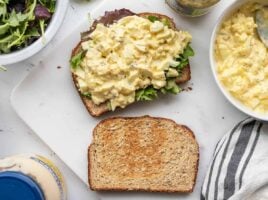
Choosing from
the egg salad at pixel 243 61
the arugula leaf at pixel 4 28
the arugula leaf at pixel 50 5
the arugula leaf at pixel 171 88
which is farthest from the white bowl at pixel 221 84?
the arugula leaf at pixel 4 28

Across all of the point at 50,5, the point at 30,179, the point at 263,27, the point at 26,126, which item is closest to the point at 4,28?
the point at 50,5

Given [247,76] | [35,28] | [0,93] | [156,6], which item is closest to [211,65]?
[247,76]

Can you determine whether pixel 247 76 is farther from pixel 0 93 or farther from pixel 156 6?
pixel 0 93

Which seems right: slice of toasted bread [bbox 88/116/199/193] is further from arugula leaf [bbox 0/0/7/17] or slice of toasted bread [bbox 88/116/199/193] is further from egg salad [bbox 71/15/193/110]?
arugula leaf [bbox 0/0/7/17]

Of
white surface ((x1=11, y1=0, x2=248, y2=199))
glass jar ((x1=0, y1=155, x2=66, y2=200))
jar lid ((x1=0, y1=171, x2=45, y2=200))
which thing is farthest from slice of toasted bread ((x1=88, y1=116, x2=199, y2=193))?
jar lid ((x1=0, y1=171, x2=45, y2=200))

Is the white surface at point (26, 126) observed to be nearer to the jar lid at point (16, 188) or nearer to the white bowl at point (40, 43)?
the white bowl at point (40, 43)
